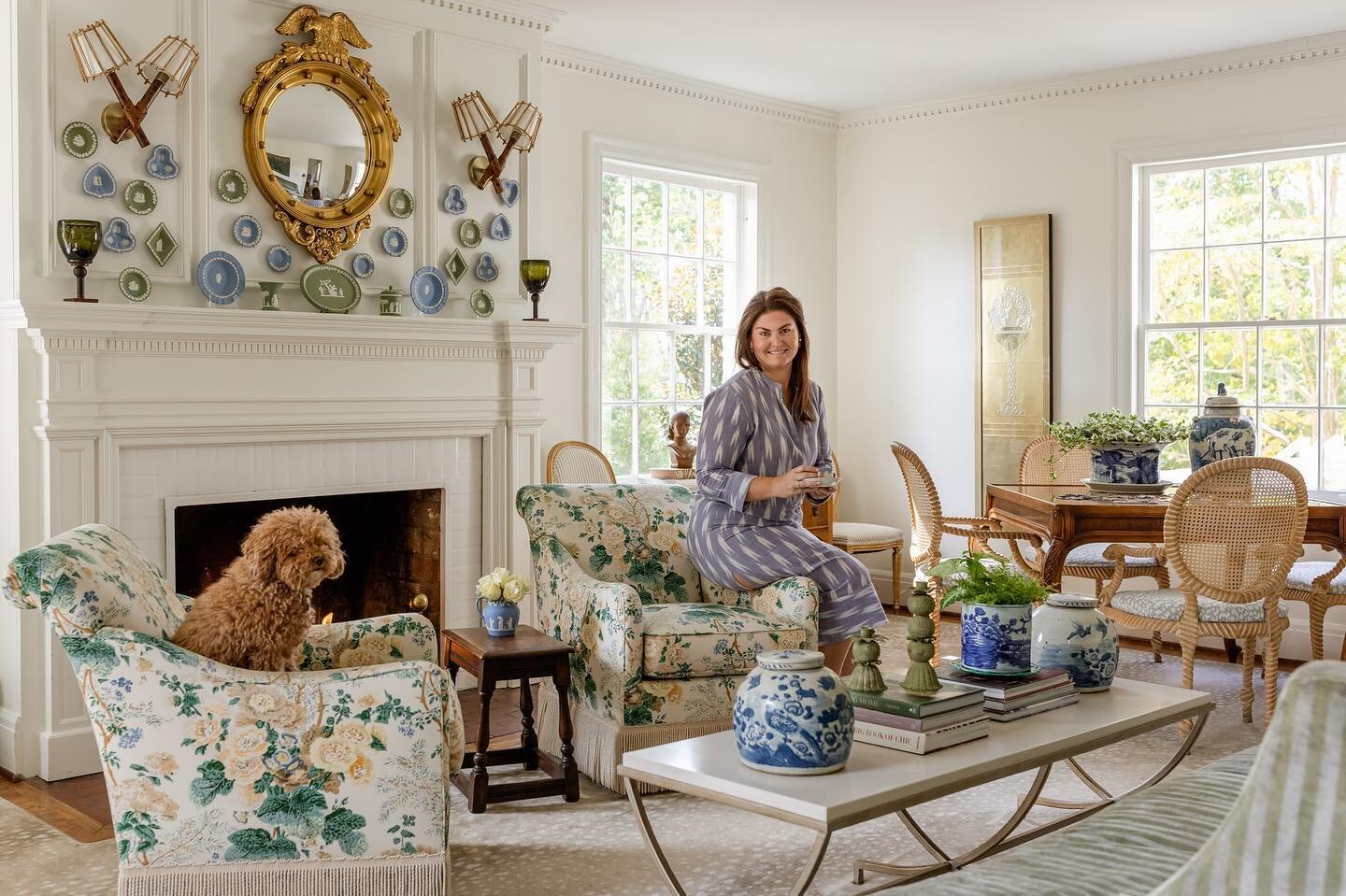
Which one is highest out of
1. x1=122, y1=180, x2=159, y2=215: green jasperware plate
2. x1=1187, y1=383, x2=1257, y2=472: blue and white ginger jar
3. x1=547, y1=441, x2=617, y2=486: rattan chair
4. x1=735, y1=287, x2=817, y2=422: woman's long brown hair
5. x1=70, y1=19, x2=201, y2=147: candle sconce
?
x1=70, y1=19, x2=201, y2=147: candle sconce

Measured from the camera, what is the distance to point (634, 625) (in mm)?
3504

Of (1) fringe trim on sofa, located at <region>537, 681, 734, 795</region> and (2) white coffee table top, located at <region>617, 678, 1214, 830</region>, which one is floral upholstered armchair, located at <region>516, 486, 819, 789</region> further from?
(2) white coffee table top, located at <region>617, 678, 1214, 830</region>

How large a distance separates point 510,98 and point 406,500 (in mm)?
1674

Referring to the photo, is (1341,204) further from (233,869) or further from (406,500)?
(233,869)

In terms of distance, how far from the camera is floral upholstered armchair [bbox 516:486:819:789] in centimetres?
356

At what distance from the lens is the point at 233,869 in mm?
2535

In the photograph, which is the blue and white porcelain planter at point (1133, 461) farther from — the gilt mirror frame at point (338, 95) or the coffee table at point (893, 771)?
the gilt mirror frame at point (338, 95)

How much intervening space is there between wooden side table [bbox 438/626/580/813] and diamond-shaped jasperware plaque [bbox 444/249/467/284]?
66.9 inches

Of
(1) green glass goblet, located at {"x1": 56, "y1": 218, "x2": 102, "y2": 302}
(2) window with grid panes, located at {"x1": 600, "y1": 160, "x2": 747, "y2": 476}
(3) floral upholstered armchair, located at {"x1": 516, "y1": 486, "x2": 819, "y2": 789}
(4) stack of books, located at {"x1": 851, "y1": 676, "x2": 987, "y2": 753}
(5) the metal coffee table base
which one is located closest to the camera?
(4) stack of books, located at {"x1": 851, "y1": 676, "x2": 987, "y2": 753}

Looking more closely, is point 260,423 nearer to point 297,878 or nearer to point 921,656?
point 297,878

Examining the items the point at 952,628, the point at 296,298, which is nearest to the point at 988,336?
the point at 952,628

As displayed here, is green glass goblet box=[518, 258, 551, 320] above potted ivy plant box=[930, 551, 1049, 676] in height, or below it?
above

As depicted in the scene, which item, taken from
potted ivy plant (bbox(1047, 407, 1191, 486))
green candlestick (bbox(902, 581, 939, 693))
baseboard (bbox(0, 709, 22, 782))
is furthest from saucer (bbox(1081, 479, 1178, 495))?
baseboard (bbox(0, 709, 22, 782))

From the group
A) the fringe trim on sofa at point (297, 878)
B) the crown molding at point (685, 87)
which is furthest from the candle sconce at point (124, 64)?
the fringe trim on sofa at point (297, 878)
